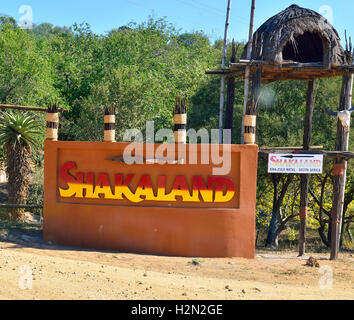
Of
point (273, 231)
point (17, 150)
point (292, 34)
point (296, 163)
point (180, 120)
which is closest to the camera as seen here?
point (180, 120)

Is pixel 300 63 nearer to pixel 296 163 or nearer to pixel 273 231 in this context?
pixel 296 163

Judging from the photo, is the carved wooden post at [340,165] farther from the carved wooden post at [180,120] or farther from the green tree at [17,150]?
the green tree at [17,150]

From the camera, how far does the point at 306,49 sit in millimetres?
17766

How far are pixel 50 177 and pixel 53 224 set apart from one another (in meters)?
1.34

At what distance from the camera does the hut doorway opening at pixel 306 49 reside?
17.1m

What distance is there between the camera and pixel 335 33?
1560cm

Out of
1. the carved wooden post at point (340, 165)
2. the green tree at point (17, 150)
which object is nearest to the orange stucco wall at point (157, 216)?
the carved wooden post at point (340, 165)

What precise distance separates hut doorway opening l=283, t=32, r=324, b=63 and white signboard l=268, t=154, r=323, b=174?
4.20m

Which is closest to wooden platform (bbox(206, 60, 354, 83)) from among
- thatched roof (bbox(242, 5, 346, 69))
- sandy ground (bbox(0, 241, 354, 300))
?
thatched roof (bbox(242, 5, 346, 69))

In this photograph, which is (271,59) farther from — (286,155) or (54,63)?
(54,63)

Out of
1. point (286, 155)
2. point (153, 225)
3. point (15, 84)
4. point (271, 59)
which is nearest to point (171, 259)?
point (153, 225)

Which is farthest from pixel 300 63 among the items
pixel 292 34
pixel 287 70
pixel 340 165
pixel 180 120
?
pixel 180 120

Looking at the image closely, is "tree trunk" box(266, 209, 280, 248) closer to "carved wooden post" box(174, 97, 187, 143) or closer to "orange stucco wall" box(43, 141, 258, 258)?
"orange stucco wall" box(43, 141, 258, 258)

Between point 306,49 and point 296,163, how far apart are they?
200 inches
